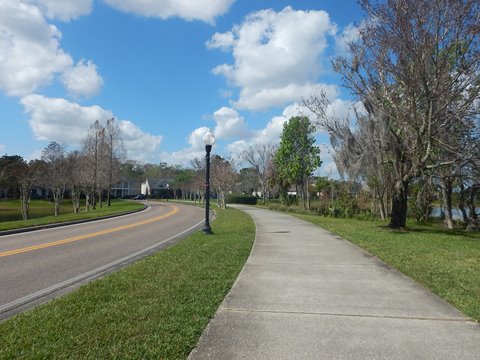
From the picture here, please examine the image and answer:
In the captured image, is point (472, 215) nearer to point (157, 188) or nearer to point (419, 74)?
point (419, 74)

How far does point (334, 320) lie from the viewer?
4980 mm

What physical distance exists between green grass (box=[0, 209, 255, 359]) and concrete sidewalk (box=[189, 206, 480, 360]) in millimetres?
309

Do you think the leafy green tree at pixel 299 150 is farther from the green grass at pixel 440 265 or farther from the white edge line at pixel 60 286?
the white edge line at pixel 60 286

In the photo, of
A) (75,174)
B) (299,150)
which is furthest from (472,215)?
(75,174)

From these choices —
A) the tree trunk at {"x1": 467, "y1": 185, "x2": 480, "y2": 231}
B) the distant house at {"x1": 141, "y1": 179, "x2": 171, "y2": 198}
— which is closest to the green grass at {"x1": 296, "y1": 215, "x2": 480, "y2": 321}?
the tree trunk at {"x1": 467, "y1": 185, "x2": 480, "y2": 231}

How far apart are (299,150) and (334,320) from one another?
42.0 m

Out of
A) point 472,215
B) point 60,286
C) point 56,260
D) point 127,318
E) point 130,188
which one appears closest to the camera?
point 127,318

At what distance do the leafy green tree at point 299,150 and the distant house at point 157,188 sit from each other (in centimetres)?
7428

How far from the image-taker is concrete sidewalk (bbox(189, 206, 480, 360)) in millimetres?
4035

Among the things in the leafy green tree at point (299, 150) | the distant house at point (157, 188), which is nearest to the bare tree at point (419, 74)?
the leafy green tree at point (299, 150)

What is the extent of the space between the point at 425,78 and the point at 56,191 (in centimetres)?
3891

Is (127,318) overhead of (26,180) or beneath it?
beneath

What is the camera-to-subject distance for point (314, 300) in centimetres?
589

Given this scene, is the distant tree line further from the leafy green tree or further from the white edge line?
the white edge line
